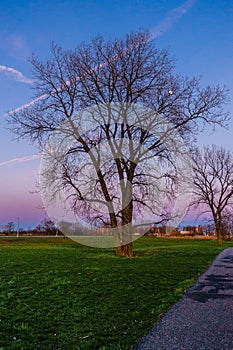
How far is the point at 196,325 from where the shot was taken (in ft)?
21.6

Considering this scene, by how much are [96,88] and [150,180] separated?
6.43 m

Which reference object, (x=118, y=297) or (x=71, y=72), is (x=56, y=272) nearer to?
(x=118, y=297)

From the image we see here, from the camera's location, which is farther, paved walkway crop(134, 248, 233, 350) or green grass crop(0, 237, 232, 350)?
green grass crop(0, 237, 232, 350)

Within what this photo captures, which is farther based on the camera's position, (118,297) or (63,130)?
(63,130)

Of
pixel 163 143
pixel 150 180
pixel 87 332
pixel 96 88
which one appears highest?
pixel 96 88

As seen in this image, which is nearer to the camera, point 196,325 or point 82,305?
point 196,325

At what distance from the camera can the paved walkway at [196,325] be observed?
5512mm

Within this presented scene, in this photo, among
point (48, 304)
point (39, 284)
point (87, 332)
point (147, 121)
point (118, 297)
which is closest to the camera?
point (87, 332)

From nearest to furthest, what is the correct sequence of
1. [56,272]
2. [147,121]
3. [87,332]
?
[87,332] < [56,272] < [147,121]

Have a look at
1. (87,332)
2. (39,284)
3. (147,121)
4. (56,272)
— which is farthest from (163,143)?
(87,332)

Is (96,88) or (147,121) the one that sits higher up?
(96,88)

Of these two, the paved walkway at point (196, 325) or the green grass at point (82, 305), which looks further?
the green grass at point (82, 305)

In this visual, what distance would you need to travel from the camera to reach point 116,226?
22109 mm

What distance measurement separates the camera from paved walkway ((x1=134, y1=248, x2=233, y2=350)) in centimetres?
551
